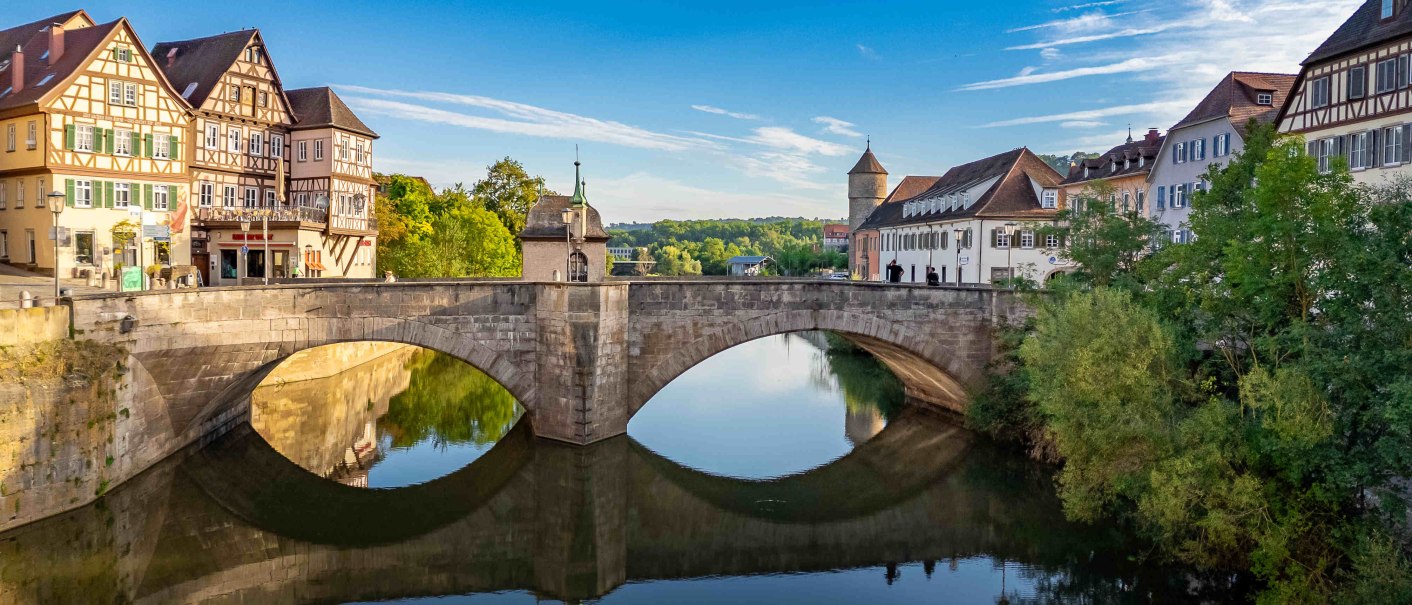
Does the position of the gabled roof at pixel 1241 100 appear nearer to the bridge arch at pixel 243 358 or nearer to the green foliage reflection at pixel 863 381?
the green foliage reflection at pixel 863 381

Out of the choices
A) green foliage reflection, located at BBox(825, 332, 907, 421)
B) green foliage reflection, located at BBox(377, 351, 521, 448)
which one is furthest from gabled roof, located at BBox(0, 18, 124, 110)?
green foliage reflection, located at BBox(825, 332, 907, 421)

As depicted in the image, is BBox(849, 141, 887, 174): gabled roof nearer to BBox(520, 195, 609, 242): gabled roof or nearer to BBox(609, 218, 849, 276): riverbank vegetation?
BBox(609, 218, 849, 276): riverbank vegetation

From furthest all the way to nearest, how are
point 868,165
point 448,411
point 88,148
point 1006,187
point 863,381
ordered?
point 868,165
point 1006,187
point 863,381
point 448,411
point 88,148

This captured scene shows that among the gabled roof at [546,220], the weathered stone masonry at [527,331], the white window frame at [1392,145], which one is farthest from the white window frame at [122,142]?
the white window frame at [1392,145]

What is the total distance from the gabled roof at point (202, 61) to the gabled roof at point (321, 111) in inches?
134

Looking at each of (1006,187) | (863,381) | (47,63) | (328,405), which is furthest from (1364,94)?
(47,63)

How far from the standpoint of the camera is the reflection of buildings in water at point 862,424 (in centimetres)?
3150

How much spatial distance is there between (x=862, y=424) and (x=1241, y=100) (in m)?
20.3

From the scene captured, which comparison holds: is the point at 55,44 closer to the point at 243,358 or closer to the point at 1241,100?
the point at 243,358

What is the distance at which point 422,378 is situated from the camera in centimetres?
4244

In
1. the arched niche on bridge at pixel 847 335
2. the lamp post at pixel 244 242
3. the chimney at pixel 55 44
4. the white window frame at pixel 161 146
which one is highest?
the chimney at pixel 55 44

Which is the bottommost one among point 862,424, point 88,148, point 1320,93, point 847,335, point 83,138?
point 862,424

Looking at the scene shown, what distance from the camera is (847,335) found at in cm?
2997

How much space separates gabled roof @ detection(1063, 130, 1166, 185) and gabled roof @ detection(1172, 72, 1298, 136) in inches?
157
